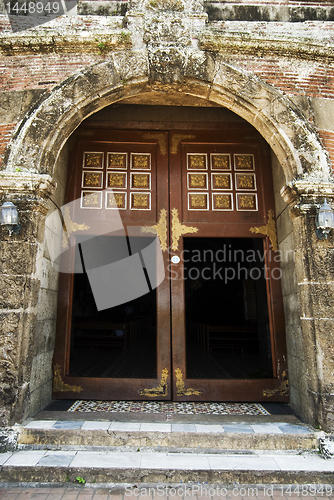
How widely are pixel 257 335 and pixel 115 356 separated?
10.4ft

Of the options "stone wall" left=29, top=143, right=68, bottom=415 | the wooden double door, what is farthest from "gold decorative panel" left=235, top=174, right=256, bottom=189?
"stone wall" left=29, top=143, right=68, bottom=415

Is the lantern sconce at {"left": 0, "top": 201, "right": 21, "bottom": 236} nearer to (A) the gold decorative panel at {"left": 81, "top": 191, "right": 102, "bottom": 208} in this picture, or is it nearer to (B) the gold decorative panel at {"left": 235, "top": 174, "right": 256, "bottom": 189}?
(A) the gold decorative panel at {"left": 81, "top": 191, "right": 102, "bottom": 208}

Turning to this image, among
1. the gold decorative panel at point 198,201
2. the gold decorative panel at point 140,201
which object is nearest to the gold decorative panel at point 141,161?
the gold decorative panel at point 140,201

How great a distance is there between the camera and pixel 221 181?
4484mm

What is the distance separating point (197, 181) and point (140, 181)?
829 millimetres

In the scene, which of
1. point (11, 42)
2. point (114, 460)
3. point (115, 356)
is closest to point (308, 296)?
point (114, 460)

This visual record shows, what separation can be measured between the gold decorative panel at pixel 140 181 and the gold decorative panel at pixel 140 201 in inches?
4.8

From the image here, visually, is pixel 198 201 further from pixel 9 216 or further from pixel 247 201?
pixel 9 216

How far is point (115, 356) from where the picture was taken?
693 cm

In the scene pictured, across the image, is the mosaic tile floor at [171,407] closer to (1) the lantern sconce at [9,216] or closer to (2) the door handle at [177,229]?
(2) the door handle at [177,229]

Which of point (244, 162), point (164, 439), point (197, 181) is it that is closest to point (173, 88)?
point (197, 181)

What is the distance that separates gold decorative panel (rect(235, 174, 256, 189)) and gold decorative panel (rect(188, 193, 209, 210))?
519 millimetres

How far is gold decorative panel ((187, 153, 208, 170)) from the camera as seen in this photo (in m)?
4.52

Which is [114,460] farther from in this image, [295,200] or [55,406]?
[295,200]
